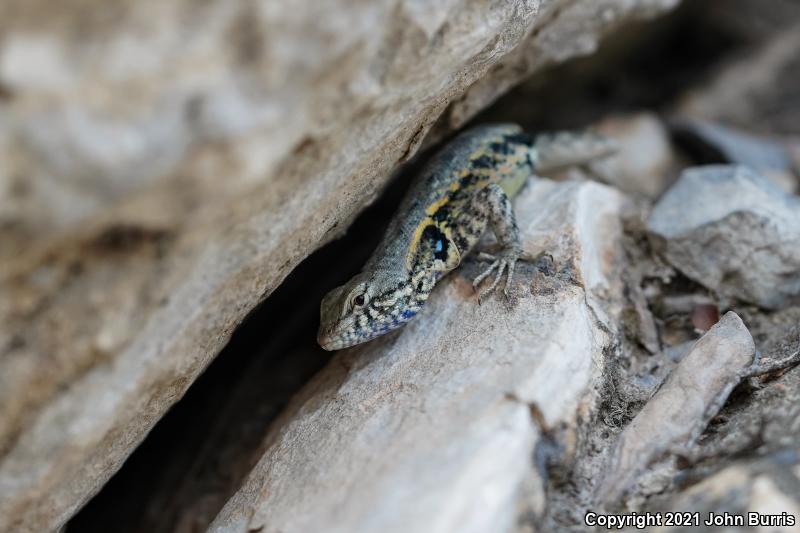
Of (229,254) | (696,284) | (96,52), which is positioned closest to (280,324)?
(229,254)

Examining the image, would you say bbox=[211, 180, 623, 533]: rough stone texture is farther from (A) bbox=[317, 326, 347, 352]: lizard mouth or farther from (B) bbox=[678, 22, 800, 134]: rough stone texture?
(B) bbox=[678, 22, 800, 134]: rough stone texture

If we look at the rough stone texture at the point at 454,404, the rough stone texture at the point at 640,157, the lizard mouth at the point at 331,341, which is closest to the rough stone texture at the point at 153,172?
the lizard mouth at the point at 331,341

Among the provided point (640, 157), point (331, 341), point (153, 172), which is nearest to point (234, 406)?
point (331, 341)

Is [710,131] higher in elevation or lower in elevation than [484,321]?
lower

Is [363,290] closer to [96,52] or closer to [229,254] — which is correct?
[229,254]

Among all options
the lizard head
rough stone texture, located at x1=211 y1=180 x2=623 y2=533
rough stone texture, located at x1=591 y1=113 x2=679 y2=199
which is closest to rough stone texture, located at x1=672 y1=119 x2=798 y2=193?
rough stone texture, located at x1=591 y1=113 x2=679 y2=199

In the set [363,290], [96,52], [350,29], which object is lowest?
[363,290]

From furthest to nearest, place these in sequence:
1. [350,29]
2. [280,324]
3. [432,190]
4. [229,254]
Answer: [280,324] < [432,190] < [229,254] < [350,29]
